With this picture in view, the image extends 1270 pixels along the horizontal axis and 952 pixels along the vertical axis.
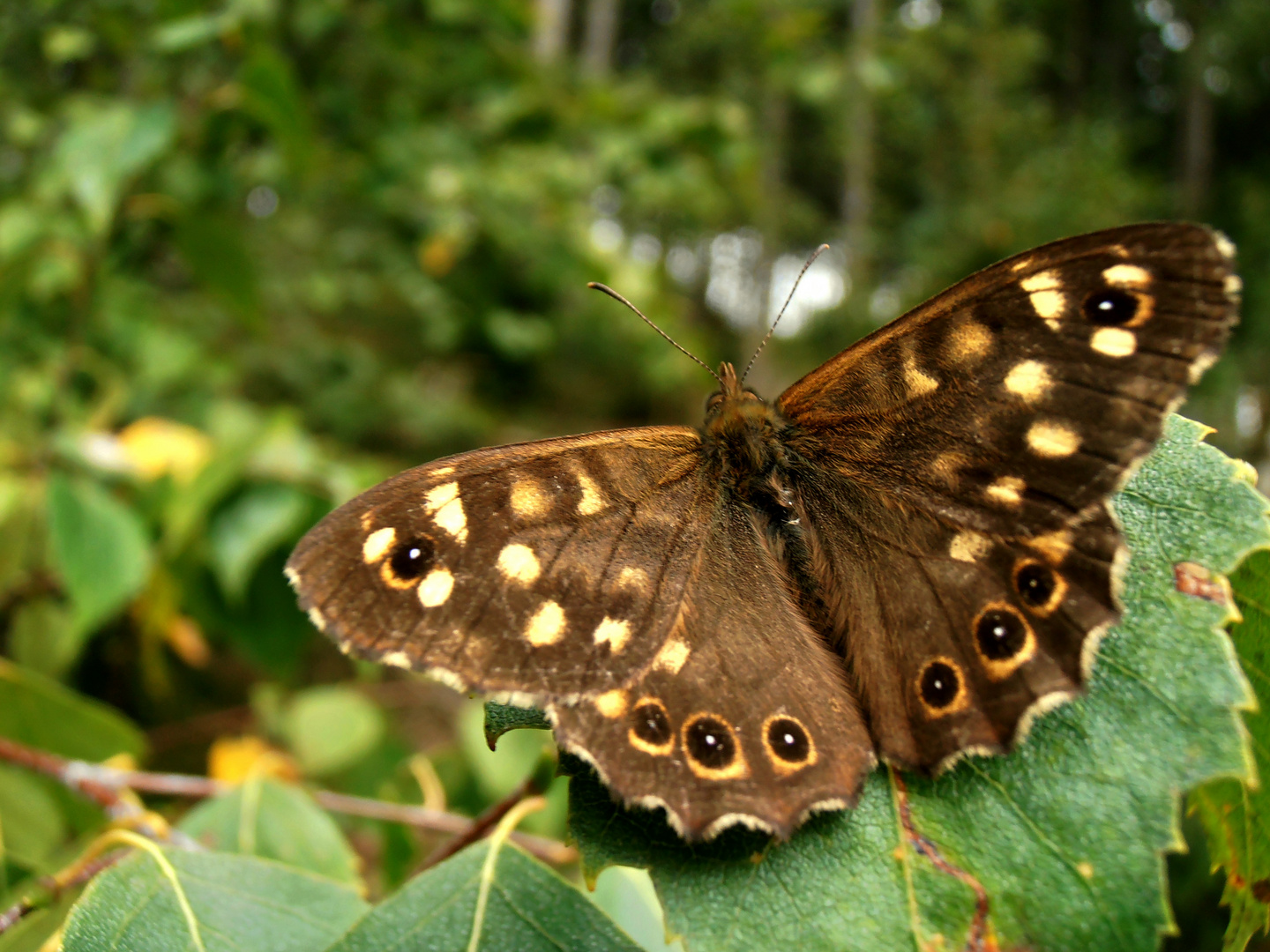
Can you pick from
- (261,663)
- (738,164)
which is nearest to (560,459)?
(261,663)

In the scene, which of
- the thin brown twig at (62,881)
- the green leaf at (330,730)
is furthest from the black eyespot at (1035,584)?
the green leaf at (330,730)

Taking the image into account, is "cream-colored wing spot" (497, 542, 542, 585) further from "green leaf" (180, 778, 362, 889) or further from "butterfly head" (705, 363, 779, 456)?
"green leaf" (180, 778, 362, 889)

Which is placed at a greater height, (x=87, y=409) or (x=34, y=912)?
(x=34, y=912)

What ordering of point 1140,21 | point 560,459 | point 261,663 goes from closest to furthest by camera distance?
1. point 560,459
2. point 261,663
3. point 1140,21

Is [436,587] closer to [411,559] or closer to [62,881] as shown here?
[411,559]

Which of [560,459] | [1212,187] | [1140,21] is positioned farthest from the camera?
[1140,21]

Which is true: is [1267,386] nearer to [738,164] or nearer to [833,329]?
[833,329]

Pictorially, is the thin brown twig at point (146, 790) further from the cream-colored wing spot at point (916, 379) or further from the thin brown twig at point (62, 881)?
the cream-colored wing spot at point (916, 379)
